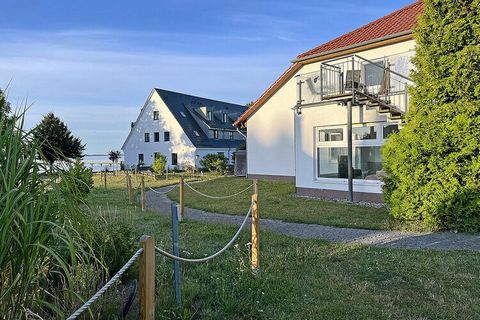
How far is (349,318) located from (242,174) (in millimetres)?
21387

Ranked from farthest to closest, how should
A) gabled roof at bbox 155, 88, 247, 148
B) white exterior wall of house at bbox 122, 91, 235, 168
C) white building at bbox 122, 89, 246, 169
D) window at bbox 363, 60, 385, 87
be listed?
gabled roof at bbox 155, 88, 247, 148 → white building at bbox 122, 89, 246, 169 → white exterior wall of house at bbox 122, 91, 235, 168 → window at bbox 363, 60, 385, 87

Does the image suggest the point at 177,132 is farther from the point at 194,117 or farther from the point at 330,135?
the point at 330,135

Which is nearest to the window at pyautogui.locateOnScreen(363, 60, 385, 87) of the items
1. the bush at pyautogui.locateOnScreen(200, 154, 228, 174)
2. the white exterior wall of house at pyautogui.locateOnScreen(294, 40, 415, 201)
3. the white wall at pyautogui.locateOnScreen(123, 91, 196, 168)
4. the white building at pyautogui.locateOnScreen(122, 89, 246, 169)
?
the white exterior wall of house at pyautogui.locateOnScreen(294, 40, 415, 201)

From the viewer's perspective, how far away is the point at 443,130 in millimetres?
7582

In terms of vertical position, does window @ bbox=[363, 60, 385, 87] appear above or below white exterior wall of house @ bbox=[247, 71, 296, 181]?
above

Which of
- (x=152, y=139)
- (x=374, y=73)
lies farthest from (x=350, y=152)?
(x=152, y=139)

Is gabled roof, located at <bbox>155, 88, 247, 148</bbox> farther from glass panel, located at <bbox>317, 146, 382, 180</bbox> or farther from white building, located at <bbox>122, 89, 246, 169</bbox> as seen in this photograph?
glass panel, located at <bbox>317, 146, 382, 180</bbox>

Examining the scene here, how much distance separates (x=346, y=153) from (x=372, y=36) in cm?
394

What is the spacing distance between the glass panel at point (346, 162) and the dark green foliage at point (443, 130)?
3.52m

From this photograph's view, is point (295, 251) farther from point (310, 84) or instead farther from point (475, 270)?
point (310, 84)

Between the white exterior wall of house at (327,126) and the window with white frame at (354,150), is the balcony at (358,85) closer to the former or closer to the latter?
the white exterior wall of house at (327,126)

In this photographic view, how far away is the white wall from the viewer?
38672 millimetres

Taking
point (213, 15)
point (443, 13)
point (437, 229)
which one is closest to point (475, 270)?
point (437, 229)

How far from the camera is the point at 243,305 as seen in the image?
136 inches
